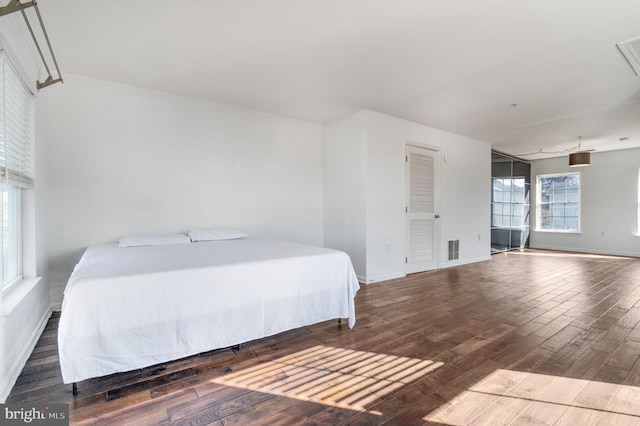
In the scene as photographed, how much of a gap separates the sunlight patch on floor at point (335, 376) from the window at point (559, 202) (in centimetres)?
833

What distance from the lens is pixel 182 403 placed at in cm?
163

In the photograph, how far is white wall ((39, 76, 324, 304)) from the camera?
3.16 metres

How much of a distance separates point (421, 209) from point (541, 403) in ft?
12.2

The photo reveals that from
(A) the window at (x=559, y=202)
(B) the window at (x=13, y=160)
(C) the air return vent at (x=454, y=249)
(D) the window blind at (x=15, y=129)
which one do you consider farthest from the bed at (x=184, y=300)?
(A) the window at (x=559, y=202)

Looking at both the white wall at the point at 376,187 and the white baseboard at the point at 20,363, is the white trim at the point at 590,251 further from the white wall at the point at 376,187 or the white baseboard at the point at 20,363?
the white baseboard at the point at 20,363

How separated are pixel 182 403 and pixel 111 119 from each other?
314 centimetres

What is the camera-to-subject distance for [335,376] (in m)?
1.91

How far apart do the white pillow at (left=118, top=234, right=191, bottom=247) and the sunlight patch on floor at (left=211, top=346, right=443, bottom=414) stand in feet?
5.89

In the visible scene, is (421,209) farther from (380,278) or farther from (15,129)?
(15,129)

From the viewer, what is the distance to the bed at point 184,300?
167 cm

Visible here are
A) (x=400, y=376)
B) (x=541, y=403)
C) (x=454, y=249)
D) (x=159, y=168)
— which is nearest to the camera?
(x=541, y=403)

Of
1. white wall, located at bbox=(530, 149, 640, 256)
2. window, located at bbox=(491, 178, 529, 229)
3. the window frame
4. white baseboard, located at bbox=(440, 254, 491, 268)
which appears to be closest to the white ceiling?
white baseboard, located at bbox=(440, 254, 491, 268)

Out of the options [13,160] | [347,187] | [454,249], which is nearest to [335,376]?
[13,160]

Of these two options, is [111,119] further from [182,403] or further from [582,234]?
[582,234]
